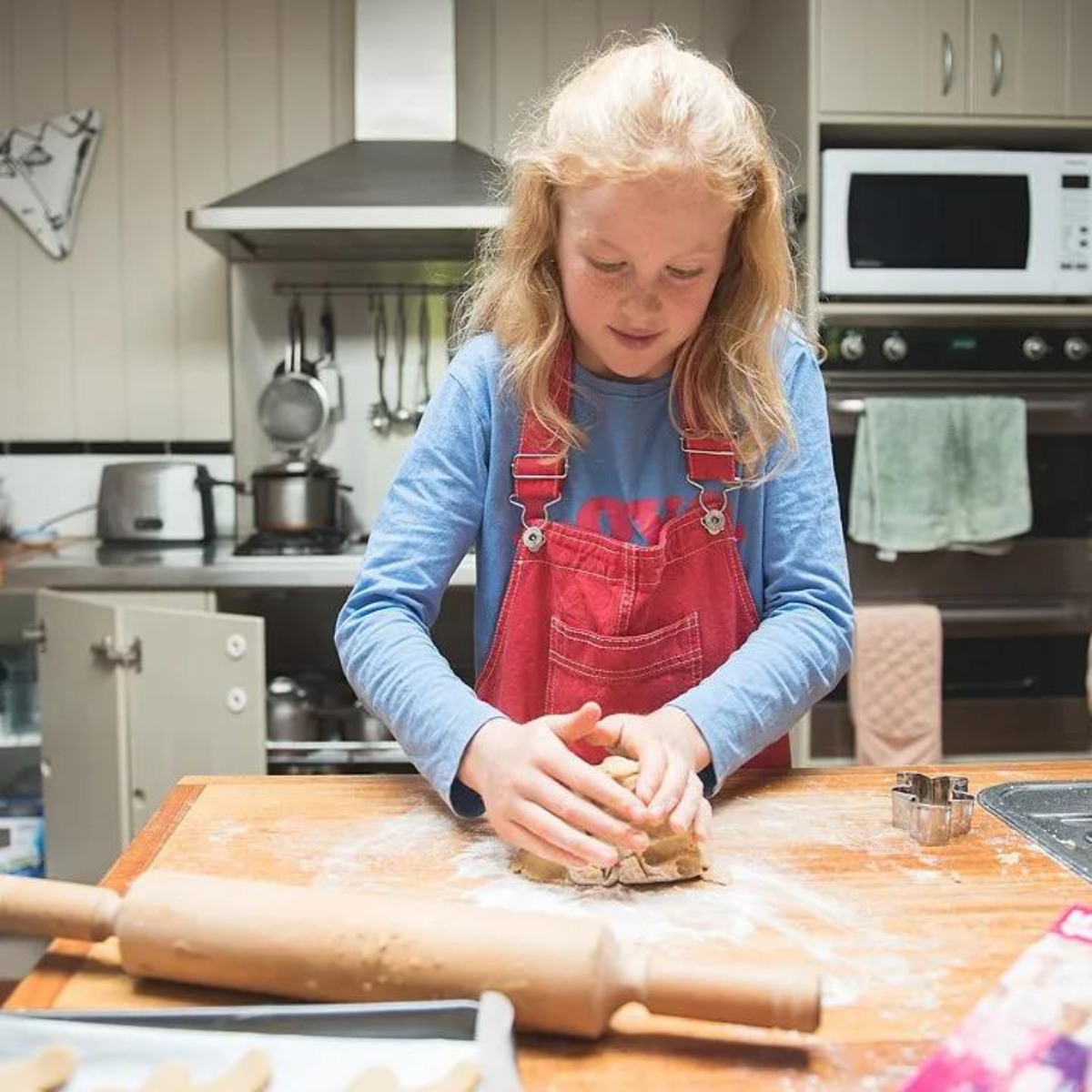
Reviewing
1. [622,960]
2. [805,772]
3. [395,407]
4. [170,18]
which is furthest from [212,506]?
[622,960]

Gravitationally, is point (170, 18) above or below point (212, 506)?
above

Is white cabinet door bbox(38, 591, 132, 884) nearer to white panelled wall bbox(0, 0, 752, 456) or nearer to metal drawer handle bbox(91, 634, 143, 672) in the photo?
metal drawer handle bbox(91, 634, 143, 672)

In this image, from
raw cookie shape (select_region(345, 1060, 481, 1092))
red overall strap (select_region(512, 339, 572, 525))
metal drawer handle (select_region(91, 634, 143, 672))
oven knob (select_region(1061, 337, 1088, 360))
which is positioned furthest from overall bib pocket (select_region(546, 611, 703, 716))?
oven knob (select_region(1061, 337, 1088, 360))

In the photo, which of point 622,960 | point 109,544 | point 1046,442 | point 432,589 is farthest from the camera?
point 109,544

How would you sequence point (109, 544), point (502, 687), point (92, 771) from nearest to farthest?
point (502, 687) < point (92, 771) < point (109, 544)

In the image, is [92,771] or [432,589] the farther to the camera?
[92,771]

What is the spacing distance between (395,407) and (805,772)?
1.72 metres

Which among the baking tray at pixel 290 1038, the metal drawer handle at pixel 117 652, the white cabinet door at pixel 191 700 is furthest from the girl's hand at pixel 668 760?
the metal drawer handle at pixel 117 652

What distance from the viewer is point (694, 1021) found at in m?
0.63

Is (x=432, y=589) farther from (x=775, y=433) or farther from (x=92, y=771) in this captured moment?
(x=92, y=771)

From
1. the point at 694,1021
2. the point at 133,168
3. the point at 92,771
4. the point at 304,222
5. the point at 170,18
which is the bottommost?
the point at 92,771

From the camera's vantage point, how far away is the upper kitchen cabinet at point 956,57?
2174mm

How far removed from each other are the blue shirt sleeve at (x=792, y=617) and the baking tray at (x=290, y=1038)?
1.27 ft

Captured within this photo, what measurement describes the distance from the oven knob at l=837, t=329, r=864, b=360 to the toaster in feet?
4.07
